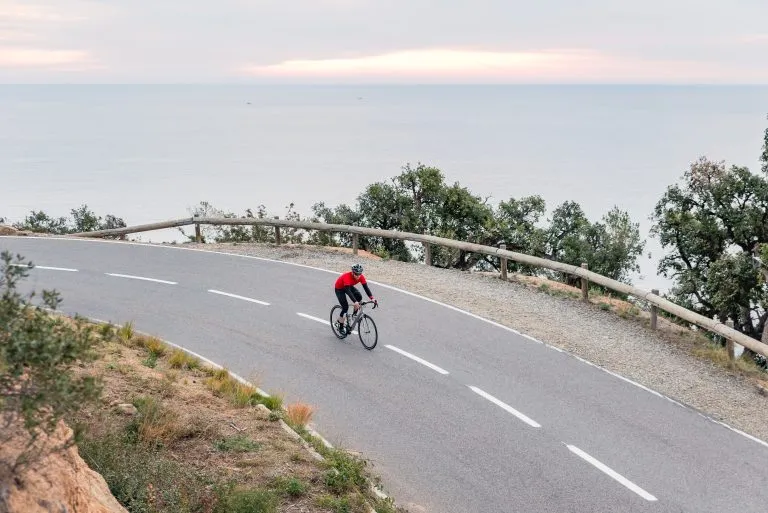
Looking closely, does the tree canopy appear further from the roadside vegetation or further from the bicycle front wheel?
the roadside vegetation

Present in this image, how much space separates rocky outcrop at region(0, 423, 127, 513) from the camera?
5438mm

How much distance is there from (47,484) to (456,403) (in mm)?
7687

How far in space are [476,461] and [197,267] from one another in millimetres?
13344

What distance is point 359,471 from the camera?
938cm

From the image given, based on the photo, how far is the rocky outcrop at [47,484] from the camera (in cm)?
544

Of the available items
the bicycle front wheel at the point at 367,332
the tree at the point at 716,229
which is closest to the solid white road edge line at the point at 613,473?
the bicycle front wheel at the point at 367,332

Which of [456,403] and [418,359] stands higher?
[418,359]


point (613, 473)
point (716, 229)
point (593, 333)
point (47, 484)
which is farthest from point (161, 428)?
point (716, 229)

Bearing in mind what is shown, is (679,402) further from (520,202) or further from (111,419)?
(520,202)

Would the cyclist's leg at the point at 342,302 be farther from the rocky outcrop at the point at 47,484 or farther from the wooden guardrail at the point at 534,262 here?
the rocky outcrop at the point at 47,484

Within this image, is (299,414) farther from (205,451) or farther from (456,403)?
(456,403)

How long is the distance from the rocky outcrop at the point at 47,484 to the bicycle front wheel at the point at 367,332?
845cm

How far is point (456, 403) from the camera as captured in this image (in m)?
12.3

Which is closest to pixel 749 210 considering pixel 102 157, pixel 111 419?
pixel 111 419
